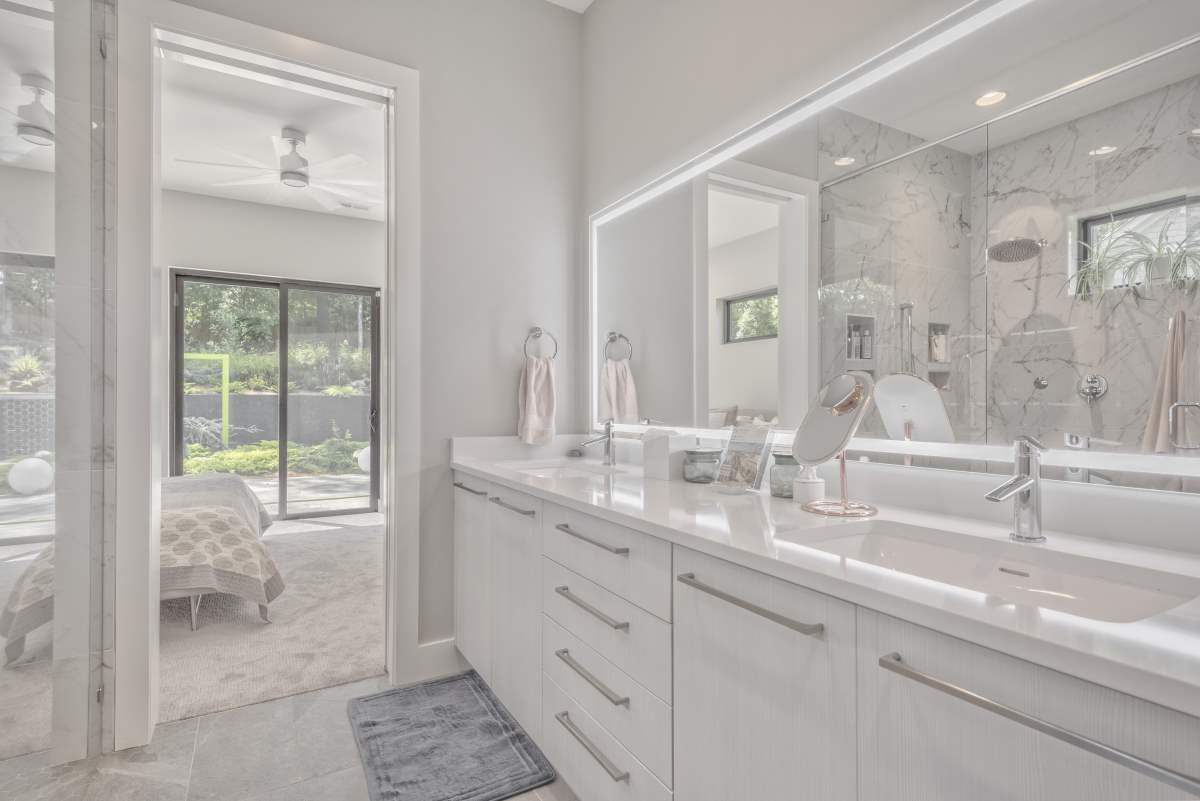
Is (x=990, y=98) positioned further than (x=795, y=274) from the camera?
No

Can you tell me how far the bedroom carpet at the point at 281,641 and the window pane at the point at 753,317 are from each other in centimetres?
193

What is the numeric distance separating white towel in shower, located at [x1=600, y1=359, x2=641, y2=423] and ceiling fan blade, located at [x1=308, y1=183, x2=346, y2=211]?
10.4ft

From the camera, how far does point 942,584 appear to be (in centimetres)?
77

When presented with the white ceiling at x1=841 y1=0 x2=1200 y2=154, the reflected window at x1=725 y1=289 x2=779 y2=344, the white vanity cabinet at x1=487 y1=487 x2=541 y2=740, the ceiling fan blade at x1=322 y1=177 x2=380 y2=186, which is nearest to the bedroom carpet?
the white vanity cabinet at x1=487 y1=487 x2=541 y2=740

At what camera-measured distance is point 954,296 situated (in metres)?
1.33

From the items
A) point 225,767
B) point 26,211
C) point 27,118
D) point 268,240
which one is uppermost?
point 268,240

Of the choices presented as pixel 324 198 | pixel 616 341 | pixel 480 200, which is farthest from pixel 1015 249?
pixel 324 198

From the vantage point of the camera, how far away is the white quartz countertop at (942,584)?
55 centimetres

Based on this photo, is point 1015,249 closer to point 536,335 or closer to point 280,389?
point 536,335

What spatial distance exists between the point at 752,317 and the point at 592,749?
4.19ft

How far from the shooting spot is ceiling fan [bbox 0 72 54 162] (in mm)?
1640

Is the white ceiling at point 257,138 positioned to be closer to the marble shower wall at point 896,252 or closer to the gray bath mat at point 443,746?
the marble shower wall at point 896,252

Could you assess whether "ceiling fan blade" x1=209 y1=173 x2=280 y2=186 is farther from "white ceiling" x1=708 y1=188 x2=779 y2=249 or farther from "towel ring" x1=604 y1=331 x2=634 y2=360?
"white ceiling" x1=708 y1=188 x2=779 y2=249

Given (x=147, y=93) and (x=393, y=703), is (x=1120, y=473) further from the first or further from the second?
(x=147, y=93)
